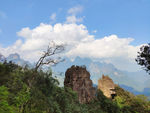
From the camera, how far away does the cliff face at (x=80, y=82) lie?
28.0 meters

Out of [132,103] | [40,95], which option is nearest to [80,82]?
[40,95]

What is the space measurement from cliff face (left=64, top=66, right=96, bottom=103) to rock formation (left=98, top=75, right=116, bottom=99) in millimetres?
16235

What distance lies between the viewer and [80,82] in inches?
1139

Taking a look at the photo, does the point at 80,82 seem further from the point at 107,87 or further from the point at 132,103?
the point at 107,87

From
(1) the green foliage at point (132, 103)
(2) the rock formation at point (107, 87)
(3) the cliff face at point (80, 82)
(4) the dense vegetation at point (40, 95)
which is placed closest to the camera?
(4) the dense vegetation at point (40, 95)

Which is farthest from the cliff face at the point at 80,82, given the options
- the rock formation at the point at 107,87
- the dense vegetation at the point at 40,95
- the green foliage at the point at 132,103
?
the rock formation at the point at 107,87

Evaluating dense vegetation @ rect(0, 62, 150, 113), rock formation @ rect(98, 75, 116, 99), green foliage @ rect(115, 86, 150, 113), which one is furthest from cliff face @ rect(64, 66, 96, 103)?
rock formation @ rect(98, 75, 116, 99)

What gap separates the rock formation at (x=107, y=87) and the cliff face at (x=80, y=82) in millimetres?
16235

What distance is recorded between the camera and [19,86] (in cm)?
1653

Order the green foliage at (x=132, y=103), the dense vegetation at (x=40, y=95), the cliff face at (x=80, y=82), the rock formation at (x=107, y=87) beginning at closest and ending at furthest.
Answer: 1. the dense vegetation at (x=40, y=95)
2. the cliff face at (x=80, y=82)
3. the green foliage at (x=132, y=103)
4. the rock formation at (x=107, y=87)

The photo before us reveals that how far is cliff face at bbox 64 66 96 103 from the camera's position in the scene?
27984 mm

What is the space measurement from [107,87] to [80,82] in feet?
65.4

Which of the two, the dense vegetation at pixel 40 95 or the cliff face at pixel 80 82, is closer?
the dense vegetation at pixel 40 95

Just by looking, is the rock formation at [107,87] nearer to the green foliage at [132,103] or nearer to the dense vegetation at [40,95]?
the green foliage at [132,103]
